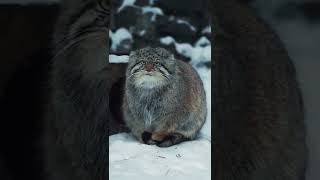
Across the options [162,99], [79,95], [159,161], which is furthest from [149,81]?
[79,95]

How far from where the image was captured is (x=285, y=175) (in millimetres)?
1209

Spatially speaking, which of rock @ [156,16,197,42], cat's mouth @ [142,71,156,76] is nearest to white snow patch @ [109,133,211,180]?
cat's mouth @ [142,71,156,76]

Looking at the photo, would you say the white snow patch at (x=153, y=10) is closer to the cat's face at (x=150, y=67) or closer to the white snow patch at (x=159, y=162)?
the cat's face at (x=150, y=67)

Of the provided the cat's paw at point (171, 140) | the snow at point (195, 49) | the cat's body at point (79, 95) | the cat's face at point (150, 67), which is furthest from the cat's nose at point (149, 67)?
the cat's body at point (79, 95)

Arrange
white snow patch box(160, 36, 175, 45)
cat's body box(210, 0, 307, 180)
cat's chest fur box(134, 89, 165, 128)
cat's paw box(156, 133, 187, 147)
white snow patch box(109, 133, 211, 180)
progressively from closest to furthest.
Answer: cat's body box(210, 0, 307, 180), white snow patch box(109, 133, 211, 180), cat's paw box(156, 133, 187, 147), white snow patch box(160, 36, 175, 45), cat's chest fur box(134, 89, 165, 128)

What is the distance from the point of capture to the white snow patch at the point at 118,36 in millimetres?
1659

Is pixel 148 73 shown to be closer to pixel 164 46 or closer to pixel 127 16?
pixel 164 46

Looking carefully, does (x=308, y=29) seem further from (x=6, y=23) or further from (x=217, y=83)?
(x=6, y=23)

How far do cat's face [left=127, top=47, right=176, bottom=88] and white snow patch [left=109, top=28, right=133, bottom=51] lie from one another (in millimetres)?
68

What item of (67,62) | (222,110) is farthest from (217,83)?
(67,62)

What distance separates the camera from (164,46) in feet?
6.29

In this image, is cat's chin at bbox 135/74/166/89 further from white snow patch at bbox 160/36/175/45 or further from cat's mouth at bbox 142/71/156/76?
white snow patch at bbox 160/36/175/45

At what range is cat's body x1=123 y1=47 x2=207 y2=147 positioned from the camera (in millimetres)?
1828

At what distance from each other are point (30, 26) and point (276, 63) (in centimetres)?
58
